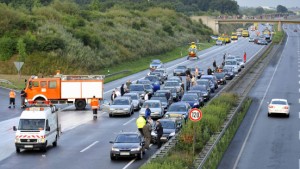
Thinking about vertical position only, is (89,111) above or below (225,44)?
below

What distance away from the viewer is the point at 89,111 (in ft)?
164

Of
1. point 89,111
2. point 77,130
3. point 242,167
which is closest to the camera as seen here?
point 242,167

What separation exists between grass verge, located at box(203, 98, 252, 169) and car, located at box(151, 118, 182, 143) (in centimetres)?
266

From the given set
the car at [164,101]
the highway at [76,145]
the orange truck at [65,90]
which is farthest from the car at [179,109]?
the orange truck at [65,90]

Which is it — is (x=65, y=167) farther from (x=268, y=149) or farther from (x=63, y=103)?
(x=63, y=103)

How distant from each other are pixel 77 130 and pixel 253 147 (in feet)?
37.0

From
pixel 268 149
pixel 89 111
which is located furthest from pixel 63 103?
pixel 268 149

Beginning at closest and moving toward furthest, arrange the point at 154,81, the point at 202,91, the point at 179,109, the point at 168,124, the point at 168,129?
the point at 168,129
the point at 168,124
the point at 179,109
the point at 202,91
the point at 154,81

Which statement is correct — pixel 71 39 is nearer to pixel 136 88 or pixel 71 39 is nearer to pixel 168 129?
pixel 136 88

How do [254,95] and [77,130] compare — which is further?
[254,95]

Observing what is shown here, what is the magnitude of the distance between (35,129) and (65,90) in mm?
18456

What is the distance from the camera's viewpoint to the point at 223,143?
32719 millimetres

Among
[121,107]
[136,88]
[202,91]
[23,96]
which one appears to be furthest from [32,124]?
[202,91]

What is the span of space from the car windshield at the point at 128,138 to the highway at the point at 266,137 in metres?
4.03
